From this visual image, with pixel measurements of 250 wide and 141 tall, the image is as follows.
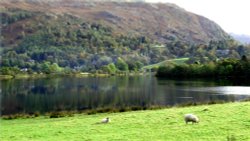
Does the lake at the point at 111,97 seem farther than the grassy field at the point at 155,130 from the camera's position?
Yes

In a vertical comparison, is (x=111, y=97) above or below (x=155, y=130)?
below

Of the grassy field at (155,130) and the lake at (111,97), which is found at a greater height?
the grassy field at (155,130)

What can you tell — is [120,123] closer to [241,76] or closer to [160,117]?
[160,117]

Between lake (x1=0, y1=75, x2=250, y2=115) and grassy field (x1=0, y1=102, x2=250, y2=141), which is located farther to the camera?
lake (x1=0, y1=75, x2=250, y2=115)

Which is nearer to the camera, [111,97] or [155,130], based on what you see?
[155,130]

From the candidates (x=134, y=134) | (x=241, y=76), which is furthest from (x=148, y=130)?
(x=241, y=76)

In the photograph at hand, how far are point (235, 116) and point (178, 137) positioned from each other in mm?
6470

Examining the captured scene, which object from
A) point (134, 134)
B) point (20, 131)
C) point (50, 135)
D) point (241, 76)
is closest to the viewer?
point (134, 134)

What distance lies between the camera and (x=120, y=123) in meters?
23.8

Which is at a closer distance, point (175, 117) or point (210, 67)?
point (175, 117)

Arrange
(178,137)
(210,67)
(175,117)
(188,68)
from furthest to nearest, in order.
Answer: (188,68), (210,67), (175,117), (178,137)

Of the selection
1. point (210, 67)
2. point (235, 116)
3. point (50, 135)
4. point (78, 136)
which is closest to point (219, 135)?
point (235, 116)

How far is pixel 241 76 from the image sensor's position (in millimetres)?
116312

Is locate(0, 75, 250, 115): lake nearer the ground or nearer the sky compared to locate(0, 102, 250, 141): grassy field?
nearer the ground
